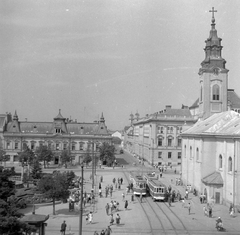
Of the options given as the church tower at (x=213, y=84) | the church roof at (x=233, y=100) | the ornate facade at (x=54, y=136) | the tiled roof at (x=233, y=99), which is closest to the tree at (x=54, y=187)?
the church tower at (x=213, y=84)

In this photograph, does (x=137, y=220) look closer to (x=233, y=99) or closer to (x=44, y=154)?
(x=44, y=154)

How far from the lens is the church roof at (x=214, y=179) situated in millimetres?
38812

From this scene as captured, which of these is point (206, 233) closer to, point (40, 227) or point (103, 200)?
point (40, 227)

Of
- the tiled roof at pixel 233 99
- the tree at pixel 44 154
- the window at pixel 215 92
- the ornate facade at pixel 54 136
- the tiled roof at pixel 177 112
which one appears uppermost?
the tiled roof at pixel 233 99

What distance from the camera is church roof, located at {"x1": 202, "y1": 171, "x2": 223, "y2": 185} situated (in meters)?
38.8

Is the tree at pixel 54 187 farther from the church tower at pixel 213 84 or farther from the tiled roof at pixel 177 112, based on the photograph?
the tiled roof at pixel 177 112

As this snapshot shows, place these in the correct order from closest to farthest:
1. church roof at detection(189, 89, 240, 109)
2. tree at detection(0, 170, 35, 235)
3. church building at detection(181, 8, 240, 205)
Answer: tree at detection(0, 170, 35, 235)
church building at detection(181, 8, 240, 205)
church roof at detection(189, 89, 240, 109)

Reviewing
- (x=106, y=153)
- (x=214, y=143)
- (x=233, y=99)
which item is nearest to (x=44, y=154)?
(x=106, y=153)

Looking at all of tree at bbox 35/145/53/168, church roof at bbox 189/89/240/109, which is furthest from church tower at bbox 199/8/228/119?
tree at bbox 35/145/53/168

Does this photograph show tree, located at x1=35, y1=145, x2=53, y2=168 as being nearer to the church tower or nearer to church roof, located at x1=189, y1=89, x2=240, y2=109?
→ the church tower

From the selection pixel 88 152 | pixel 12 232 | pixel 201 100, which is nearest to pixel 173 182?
pixel 201 100

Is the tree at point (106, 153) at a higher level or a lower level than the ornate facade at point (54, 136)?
lower

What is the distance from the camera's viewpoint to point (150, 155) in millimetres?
86938

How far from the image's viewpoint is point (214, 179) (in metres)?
39.2
